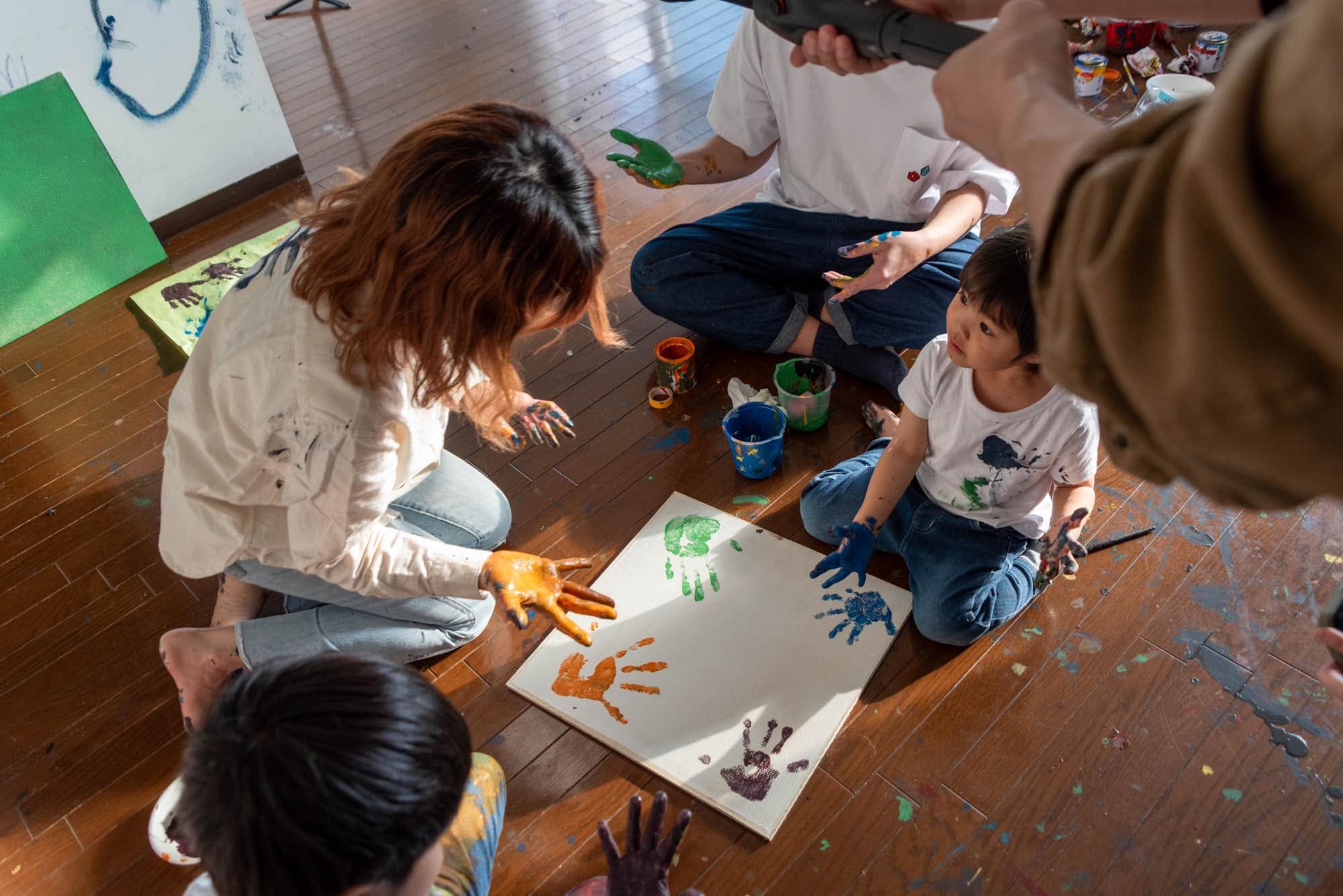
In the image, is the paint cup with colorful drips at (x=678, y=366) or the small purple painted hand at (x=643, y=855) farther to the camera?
the paint cup with colorful drips at (x=678, y=366)

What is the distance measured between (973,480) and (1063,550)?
17 centimetres

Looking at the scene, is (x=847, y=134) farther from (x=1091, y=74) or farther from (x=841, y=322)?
(x=1091, y=74)

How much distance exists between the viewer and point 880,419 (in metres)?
1.86

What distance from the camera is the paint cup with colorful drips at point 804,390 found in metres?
1.85

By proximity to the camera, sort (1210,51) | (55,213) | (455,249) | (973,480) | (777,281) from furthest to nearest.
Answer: (1210,51), (55,213), (777,281), (973,480), (455,249)

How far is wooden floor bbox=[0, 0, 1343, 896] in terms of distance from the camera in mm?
1278

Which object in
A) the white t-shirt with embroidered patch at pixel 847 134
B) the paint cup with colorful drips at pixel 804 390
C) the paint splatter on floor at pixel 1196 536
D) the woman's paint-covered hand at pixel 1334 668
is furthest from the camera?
the paint cup with colorful drips at pixel 804 390

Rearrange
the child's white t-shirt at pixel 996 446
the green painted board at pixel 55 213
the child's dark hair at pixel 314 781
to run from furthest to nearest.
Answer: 1. the green painted board at pixel 55 213
2. the child's white t-shirt at pixel 996 446
3. the child's dark hair at pixel 314 781

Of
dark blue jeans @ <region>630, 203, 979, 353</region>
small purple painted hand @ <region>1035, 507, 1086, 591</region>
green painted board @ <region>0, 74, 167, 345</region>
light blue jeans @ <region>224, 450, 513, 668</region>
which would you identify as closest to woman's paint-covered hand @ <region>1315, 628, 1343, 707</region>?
small purple painted hand @ <region>1035, 507, 1086, 591</region>

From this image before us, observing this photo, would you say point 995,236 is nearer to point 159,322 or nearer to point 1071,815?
point 1071,815

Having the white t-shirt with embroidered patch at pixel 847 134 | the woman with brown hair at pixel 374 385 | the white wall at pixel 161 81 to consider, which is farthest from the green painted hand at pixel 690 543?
the white wall at pixel 161 81

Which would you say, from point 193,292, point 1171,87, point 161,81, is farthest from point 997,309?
point 161,81

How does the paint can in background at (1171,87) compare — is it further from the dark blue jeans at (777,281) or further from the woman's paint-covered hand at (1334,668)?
the woman's paint-covered hand at (1334,668)

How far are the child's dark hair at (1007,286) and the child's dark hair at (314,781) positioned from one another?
0.90 meters
